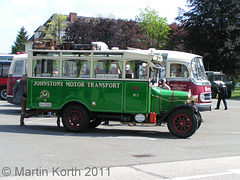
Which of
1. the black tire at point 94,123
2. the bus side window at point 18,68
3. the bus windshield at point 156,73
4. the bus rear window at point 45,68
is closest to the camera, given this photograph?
the bus windshield at point 156,73

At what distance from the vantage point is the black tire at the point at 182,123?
11227mm

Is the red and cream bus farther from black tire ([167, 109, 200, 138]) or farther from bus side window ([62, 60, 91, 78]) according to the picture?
bus side window ([62, 60, 91, 78])

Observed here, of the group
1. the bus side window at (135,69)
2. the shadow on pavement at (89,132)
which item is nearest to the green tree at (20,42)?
the shadow on pavement at (89,132)

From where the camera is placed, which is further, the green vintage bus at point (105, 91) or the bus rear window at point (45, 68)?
the bus rear window at point (45, 68)

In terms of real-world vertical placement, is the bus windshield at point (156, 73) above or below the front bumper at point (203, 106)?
above

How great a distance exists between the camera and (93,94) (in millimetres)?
11867

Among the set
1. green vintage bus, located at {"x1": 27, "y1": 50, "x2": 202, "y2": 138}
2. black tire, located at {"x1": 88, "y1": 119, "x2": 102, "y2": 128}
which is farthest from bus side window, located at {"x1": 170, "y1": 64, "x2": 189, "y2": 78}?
black tire, located at {"x1": 88, "y1": 119, "x2": 102, "y2": 128}

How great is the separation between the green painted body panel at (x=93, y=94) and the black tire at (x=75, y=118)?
0.23 m

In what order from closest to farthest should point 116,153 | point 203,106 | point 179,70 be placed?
point 116,153 < point 203,106 < point 179,70

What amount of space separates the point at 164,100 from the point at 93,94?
7.34ft

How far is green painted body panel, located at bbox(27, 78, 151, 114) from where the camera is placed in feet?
38.0

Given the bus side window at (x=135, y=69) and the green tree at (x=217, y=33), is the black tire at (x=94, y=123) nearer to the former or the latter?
the bus side window at (x=135, y=69)

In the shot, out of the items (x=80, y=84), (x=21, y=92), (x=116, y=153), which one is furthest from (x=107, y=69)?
(x=21, y=92)

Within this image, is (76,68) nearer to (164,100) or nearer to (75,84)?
(75,84)
